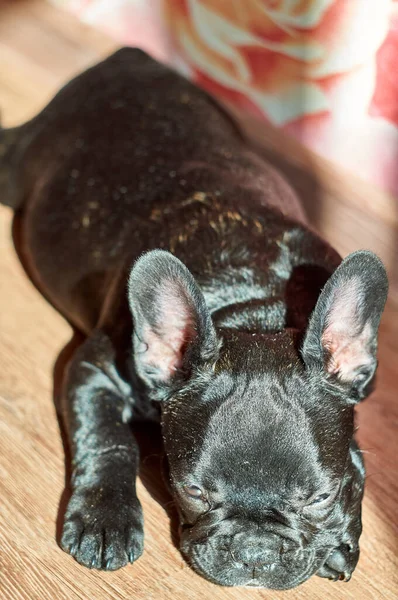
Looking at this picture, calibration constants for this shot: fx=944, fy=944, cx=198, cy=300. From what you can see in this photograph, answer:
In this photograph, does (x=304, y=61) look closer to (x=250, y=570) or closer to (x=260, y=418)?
(x=260, y=418)

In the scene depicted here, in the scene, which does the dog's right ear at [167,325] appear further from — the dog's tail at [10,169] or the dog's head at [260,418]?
the dog's tail at [10,169]

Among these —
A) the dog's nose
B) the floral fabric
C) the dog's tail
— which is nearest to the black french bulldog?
the dog's nose

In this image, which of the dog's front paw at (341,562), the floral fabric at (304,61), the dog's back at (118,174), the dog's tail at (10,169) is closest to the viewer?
the dog's front paw at (341,562)

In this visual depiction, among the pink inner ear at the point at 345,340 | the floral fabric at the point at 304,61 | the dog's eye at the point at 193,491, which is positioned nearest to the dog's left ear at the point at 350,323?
the pink inner ear at the point at 345,340

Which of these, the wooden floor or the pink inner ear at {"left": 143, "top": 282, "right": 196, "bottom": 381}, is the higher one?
the pink inner ear at {"left": 143, "top": 282, "right": 196, "bottom": 381}

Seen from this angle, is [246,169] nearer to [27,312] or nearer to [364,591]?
[27,312]

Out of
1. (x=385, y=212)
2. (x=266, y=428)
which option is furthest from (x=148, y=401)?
(x=385, y=212)

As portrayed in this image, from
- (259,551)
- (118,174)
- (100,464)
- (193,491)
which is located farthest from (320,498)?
(118,174)

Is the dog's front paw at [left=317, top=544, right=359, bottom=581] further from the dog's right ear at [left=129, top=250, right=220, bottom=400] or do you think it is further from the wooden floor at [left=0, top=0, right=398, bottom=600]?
the dog's right ear at [left=129, top=250, right=220, bottom=400]
